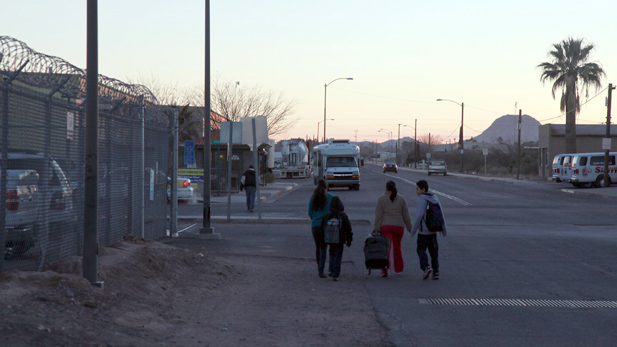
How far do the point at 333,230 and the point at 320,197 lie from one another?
24.5 inches

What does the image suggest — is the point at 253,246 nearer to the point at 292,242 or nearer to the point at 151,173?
the point at 292,242

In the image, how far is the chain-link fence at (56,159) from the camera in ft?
25.1

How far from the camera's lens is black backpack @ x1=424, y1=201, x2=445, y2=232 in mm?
10461

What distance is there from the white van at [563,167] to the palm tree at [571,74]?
4960 millimetres

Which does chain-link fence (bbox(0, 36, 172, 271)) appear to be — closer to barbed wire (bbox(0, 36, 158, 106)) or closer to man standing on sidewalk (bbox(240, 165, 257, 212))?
barbed wire (bbox(0, 36, 158, 106))

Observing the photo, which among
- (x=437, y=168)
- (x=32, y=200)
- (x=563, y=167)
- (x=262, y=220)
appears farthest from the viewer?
(x=437, y=168)

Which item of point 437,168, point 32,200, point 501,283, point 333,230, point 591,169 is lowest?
point 501,283

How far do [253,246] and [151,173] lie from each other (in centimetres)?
263

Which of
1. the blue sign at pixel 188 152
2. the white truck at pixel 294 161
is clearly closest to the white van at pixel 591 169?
the blue sign at pixel 188 152

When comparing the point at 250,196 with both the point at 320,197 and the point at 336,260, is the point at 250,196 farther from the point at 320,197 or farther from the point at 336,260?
the point at 336,260

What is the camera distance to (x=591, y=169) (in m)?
41.8

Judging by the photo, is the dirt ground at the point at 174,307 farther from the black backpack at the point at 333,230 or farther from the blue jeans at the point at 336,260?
the black backpack at the point at 333,230

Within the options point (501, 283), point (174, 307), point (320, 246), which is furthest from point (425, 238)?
point (174, 307)

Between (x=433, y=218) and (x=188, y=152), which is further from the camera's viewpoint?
(x=188, y=152)
